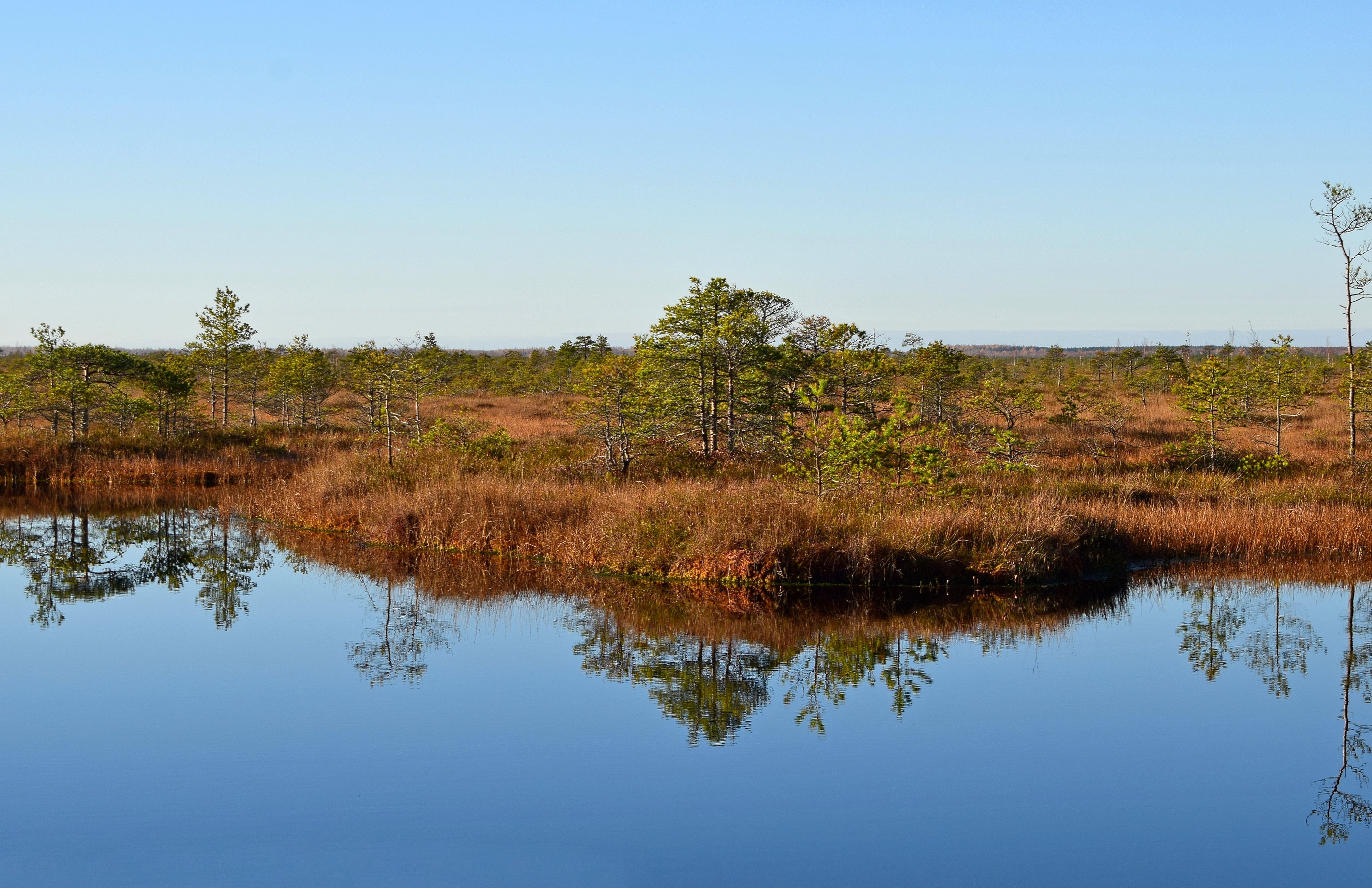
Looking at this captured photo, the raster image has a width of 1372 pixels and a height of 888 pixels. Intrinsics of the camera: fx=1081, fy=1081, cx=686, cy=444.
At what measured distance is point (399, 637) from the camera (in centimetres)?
1329

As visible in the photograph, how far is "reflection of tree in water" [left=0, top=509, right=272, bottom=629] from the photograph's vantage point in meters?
15.9

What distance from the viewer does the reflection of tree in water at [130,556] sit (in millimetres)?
15930

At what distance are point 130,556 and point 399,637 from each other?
8.68 m

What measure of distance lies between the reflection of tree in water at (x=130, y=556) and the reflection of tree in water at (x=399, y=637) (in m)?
1.99

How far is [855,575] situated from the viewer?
15.3m

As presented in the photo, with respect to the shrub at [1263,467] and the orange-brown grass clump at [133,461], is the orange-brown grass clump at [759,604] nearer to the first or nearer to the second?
the shrub at [1263,467]

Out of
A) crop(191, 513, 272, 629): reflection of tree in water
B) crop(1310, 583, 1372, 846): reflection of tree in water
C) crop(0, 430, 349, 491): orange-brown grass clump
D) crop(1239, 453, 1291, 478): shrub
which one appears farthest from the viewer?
crop(0, 430, 349, 491): orange-brown grass clump

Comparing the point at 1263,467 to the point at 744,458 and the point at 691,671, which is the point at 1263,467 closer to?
the point at 744,458

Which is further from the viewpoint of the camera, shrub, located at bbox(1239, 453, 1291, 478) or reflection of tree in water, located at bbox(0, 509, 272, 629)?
shrub, located at bbox(1239, 453, 1291, 478)

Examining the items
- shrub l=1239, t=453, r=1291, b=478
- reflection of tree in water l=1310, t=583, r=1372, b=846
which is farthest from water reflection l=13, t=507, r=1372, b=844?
shrub l=1239, t=453, r=1291, b=478

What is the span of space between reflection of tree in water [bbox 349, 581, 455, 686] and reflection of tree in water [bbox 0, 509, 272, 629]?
78.5 inches

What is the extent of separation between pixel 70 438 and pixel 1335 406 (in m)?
46.2

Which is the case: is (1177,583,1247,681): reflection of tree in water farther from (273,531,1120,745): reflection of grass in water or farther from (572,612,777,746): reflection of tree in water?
(572,612,777,746): reflection of tree in water

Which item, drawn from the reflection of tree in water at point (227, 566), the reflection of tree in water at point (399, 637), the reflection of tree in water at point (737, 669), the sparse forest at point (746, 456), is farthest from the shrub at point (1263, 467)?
the reflection of tree in water at point (227, 566)
